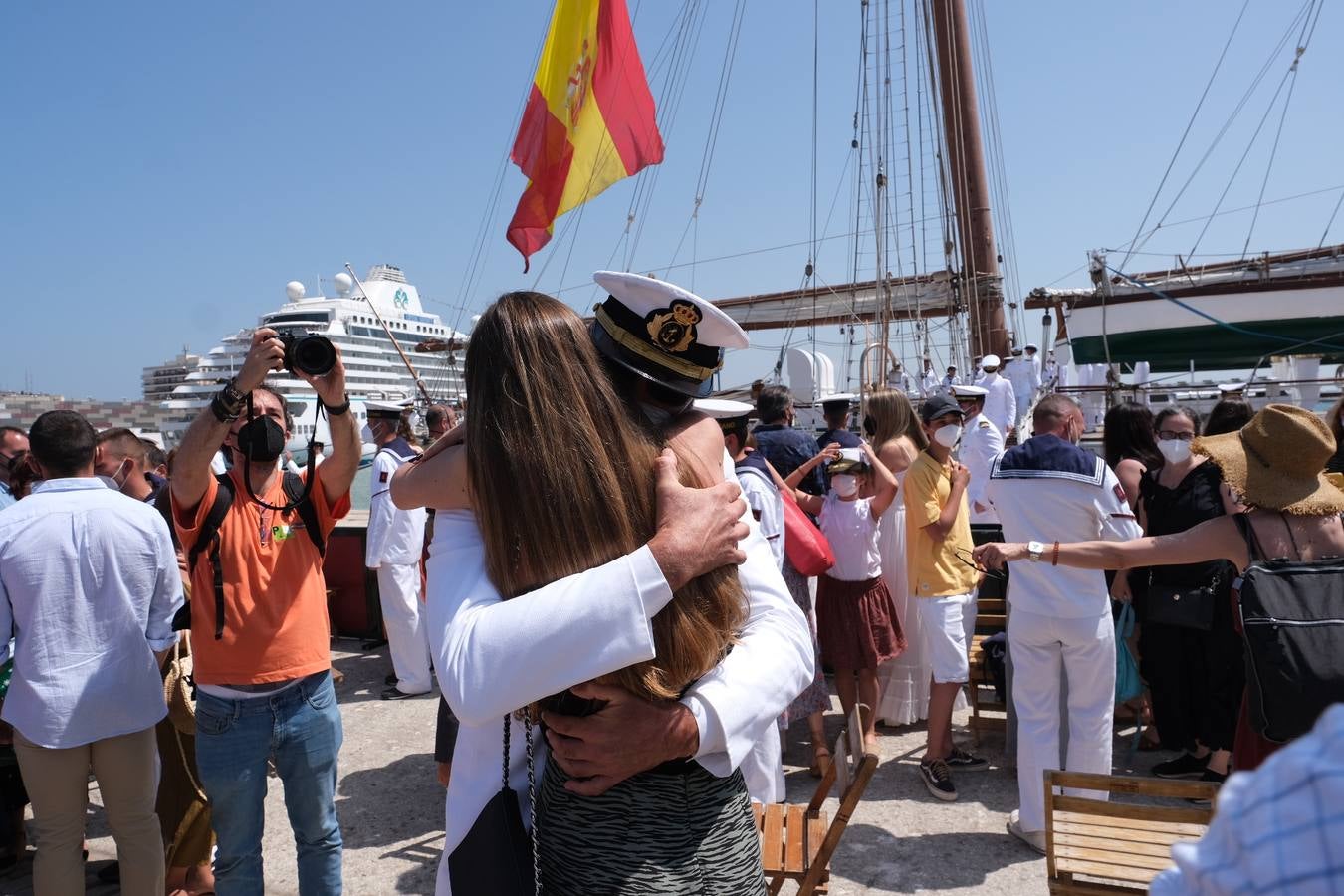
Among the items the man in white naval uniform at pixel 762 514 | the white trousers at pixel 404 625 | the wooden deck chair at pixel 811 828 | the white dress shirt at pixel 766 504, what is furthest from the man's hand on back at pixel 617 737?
the white trousers at pixel 404 625

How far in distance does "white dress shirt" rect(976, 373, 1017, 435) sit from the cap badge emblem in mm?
9520

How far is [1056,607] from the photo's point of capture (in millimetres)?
3531

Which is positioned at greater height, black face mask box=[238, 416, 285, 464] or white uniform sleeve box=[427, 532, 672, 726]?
black face mask box=[238, 416, 285, 464]

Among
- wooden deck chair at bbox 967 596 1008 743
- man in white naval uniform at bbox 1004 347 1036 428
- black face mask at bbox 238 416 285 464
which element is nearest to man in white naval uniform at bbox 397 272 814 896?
black face mask at bbox 238 416 285 464

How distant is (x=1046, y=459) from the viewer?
359 cm

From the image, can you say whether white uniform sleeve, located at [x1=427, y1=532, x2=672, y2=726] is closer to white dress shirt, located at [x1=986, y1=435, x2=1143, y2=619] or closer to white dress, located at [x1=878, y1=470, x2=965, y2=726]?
white dress shirt, located at [x1=986, y1=435, x2=1143, y2=619]

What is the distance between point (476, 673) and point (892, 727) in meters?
4.48

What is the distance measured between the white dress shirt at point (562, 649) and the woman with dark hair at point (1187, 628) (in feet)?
11.0

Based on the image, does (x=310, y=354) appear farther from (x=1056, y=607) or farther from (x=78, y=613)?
(x=1056, y=607)

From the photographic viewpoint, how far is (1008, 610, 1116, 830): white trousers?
3.56 meters

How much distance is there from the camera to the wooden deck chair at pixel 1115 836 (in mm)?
2500

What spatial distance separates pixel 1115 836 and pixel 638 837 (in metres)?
2.15

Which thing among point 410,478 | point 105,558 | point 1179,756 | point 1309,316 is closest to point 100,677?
point 105,558

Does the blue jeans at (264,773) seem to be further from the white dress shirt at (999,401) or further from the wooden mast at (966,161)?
the wooden mast at (966,161)
